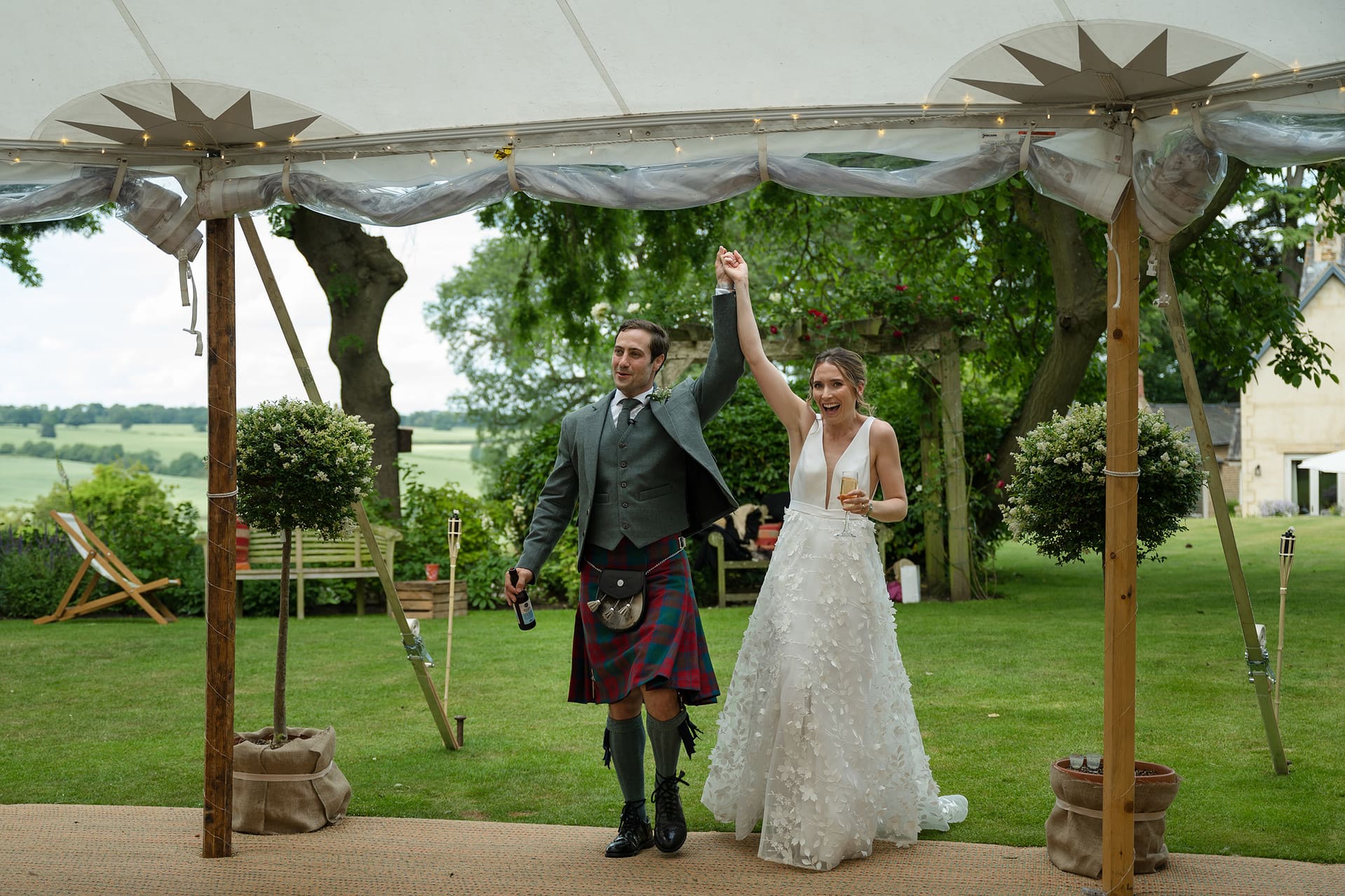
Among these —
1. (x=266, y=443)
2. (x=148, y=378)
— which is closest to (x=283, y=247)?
(x=148, y=378)

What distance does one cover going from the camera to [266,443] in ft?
15.5

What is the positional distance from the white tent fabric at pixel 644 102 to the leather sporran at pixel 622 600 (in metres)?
1.32

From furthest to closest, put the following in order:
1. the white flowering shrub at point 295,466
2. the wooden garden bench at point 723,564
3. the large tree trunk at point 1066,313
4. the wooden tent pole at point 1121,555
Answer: the wooden garden bench at point 723,564 → the large tree trunk at point 1066,313 → the white flowering shrub at point 295,466 → the wooden tent pole at point 1121,555

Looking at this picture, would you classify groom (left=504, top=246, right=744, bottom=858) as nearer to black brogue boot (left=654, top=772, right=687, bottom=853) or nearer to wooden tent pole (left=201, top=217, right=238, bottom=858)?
black brogue boot (left=654, top=772, right=687, bottom=853)

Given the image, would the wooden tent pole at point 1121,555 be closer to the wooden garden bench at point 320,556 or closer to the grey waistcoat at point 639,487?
the grey waistcoat at point 639,487

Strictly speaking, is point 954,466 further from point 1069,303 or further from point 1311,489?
point 1311,489

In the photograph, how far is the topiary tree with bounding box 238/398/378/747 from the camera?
4719mm

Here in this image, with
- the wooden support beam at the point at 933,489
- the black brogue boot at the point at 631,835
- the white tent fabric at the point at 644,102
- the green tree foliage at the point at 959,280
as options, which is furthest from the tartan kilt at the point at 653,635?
the wooden support beam at the point at 933,489

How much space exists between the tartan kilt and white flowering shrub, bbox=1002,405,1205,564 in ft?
4.21

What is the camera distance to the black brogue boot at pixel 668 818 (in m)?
4.18

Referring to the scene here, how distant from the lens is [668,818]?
165 inches

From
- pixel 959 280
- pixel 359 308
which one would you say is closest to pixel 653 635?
pixel 359 308

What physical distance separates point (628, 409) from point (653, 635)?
85 cm

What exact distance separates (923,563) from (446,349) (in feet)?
64.5
